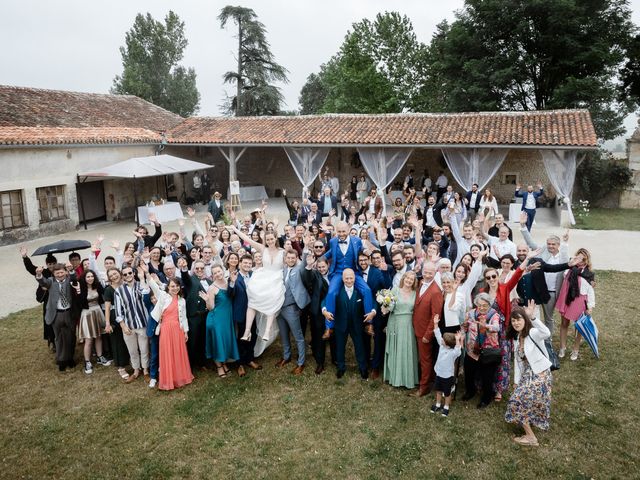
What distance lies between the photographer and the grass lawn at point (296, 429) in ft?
14.0

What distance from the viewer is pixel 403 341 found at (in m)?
5.32

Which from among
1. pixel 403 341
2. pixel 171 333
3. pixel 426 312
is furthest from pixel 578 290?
pixel 171 333

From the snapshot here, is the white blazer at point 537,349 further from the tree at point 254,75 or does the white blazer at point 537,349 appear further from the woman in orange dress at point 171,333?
the tree at point 254,75

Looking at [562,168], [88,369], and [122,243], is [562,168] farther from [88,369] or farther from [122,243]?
[88,369]

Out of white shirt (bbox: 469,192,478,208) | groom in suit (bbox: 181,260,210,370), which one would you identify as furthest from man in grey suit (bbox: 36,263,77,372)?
white shirt (bbox: 469,192,478,208)

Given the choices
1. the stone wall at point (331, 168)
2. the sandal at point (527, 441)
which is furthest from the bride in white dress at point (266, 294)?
the stone wall at point (331, 168)

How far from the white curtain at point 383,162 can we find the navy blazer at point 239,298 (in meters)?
11.5

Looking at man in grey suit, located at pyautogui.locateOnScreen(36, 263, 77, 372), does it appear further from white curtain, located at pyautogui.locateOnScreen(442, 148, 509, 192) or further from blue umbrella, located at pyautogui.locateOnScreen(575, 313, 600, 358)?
white curtain, located at pyautogui.locateOnScreen(442, 148, 509, 192)

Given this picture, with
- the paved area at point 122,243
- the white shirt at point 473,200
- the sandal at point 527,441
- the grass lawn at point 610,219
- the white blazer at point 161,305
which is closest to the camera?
the sandal at point 527,441

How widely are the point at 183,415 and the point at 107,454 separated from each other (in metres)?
0.84

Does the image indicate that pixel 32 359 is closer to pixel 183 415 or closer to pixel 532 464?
pixel 183 415

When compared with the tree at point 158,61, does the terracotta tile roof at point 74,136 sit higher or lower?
lower

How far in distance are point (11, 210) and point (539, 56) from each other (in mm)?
24188

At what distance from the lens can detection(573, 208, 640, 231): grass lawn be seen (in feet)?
49.3
